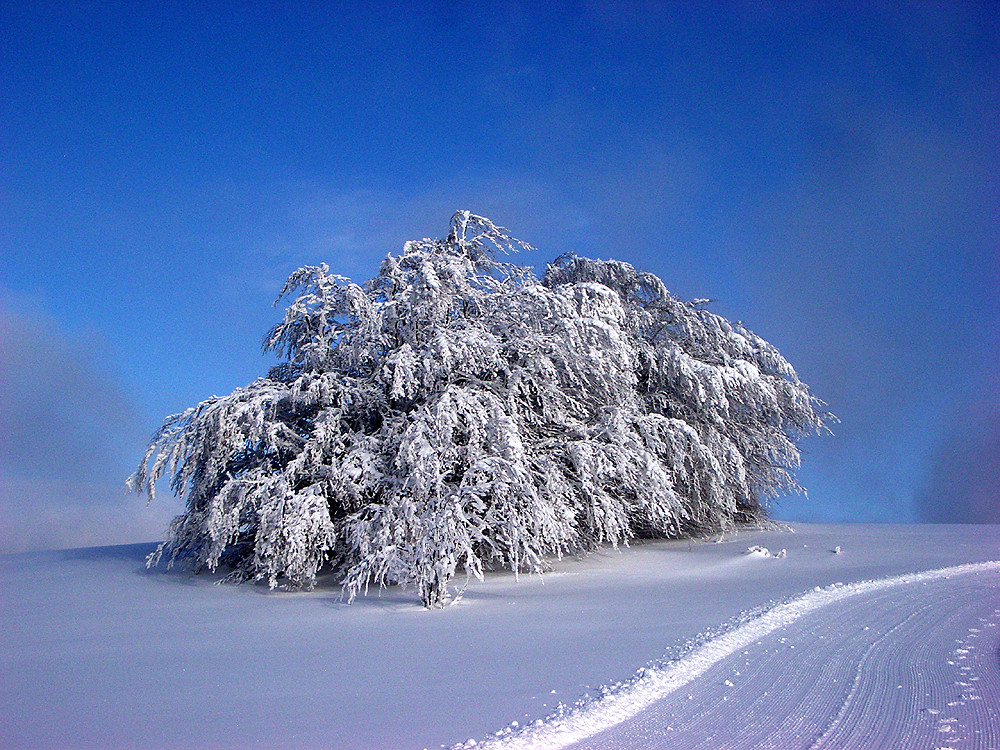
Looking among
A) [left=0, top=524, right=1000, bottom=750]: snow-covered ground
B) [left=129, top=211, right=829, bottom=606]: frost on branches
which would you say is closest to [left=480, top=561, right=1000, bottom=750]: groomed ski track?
[left=0, top=524, right=1000, bottom=750]: snow-covered ground

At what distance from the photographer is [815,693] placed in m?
4.05

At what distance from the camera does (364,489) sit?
958 centimetres

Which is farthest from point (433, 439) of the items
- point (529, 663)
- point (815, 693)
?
point (815, 693)

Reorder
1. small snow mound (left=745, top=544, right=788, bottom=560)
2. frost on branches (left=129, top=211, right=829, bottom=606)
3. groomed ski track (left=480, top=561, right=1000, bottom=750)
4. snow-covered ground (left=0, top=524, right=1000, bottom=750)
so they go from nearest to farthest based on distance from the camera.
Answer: groomed ski track (left=480, top=561, right=1000, bottom=750), snow-covered ground (left=0, top=524, right=1000, bottom=750), frost on branches (left=129, top=211, right=829, bottom=606), small snow mound (left=745, top=544, right=788, bottom=560)

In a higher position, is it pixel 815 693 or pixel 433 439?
pixel 433 439

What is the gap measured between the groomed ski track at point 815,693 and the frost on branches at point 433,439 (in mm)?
3928

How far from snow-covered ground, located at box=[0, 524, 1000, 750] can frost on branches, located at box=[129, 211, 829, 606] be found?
0.83m

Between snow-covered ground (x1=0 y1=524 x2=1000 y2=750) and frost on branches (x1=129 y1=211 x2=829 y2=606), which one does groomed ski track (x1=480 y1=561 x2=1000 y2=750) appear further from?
frost on branches (x1=129 y1=211 x2=829 y2=606)

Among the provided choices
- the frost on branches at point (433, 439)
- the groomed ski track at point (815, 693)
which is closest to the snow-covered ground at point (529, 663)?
the groomed ski track at point (815, 693)

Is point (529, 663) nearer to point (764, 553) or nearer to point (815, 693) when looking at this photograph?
point (815, 693)

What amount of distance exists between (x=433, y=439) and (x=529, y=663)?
4391 millimetres

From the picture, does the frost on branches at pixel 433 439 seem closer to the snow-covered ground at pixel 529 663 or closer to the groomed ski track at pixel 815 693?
the snow-covered ground at pixel 529 663

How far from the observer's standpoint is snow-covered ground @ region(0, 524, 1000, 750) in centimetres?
371

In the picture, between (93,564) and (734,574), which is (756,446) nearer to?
(734,574)
